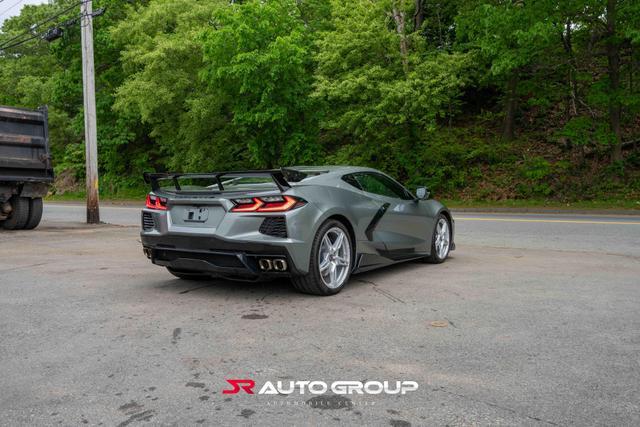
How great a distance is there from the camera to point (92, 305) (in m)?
5.31

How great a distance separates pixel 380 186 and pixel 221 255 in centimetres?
242

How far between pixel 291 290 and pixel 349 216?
38.5 inches

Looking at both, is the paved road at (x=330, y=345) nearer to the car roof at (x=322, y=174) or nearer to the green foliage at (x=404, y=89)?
the car roof at (x=322, y=174)

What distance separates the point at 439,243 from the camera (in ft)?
26.2

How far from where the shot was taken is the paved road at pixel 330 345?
294cm

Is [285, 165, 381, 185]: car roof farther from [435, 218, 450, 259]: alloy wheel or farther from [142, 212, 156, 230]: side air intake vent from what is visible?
[435, 218, 450, 259]: alloy wheel

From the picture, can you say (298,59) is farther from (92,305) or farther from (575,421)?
(575,421)

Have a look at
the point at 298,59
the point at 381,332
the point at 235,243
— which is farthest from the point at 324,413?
the point at 298,59

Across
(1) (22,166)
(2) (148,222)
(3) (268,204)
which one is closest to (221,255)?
(3) (268,204)

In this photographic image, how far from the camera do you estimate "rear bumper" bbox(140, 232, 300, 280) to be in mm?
5262

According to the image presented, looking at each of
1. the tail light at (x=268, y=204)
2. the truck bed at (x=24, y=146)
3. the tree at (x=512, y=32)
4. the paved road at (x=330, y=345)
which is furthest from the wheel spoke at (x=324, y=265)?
the tree at (x=512, y=32)

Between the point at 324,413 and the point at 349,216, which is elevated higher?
the point at 349,216

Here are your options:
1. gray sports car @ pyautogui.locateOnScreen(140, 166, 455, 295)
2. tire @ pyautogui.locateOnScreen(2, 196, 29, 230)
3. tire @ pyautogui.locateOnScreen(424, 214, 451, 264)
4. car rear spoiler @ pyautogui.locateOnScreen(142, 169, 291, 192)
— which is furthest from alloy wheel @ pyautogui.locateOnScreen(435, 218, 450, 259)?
tire @ pyautogui.locateOnScreen(2, 196, 29, 230)

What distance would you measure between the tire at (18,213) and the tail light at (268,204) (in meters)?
9.85
